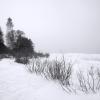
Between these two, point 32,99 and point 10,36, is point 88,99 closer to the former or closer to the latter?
point 32,99

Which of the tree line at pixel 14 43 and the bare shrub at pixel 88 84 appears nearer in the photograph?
the bare shrub at pixel 88 84

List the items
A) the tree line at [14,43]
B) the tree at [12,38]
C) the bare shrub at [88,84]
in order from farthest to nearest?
1. the tree at [12,38]
2. the tree line at [14,43]
3. the bare shrub at [88,84]

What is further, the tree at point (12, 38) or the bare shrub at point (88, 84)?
the tree at point (12, 38)

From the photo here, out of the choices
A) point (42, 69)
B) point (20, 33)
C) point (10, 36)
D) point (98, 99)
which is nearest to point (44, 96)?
point (98, 99)

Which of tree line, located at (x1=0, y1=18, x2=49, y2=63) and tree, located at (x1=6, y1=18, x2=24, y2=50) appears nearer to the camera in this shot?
tree line, located at (x1=0, y1=18, x2=49, y2=63)

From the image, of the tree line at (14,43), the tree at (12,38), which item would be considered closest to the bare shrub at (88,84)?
the tree line at (14,43)

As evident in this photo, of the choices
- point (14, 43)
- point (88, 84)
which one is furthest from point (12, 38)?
point (88, 84)

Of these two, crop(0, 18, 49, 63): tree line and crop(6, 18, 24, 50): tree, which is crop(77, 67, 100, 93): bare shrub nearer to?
crop(0, 18, 49, 63): tree line

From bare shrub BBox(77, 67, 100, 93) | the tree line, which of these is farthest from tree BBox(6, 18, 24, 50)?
bare shrub BBox(77, 67, 100, 93)

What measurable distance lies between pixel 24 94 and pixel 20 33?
2747 cm

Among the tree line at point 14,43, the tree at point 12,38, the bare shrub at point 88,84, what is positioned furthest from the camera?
the tree at point 12,38

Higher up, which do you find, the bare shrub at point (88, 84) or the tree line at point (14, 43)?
the tree line at point (14, 43)

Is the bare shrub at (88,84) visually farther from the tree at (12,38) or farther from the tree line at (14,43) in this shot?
the tree at (12,38)

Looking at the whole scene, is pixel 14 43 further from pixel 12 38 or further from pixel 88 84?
pixel 88 84
